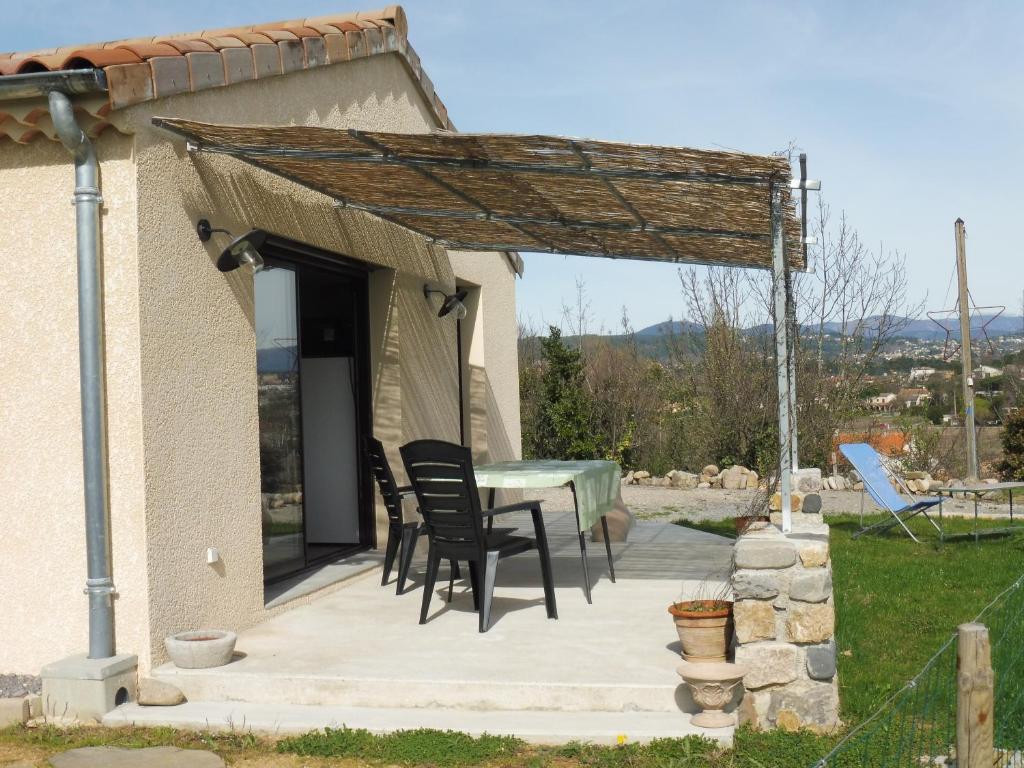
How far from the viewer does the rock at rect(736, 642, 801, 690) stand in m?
4.20

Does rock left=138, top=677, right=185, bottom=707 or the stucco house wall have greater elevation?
the stucco house wall

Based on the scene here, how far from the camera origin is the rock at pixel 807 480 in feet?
24.8

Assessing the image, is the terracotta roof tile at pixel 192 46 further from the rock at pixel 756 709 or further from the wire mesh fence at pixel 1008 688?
the wire mesh fence at pixel 1008 688

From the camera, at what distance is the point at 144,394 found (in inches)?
193

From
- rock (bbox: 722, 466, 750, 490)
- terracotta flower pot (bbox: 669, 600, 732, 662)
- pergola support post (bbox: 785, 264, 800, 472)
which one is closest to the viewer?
terracotta flower pot (bbox: 669, 600, 732, 662)

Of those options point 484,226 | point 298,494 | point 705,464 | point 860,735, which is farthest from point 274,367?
point 705,464

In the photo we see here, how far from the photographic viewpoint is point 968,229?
15148 millimetres

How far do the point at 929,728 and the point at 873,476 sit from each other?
5.65 m

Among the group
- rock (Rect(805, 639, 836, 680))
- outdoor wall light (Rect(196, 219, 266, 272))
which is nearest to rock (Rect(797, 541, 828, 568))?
rock (Rect(805, 639, 836, 680))

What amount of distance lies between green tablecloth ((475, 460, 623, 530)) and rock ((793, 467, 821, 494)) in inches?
53.7

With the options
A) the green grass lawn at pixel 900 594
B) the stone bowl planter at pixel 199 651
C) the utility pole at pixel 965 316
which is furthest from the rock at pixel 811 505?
the utility pole at pixel 965 316

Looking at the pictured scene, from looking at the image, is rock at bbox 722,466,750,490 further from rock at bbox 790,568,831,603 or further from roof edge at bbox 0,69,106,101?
roof edge at bbox 0,69,106,101

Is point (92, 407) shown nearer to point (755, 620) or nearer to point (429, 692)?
point (429, 692)

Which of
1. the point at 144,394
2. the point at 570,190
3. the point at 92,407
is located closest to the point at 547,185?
the point at 570,190
